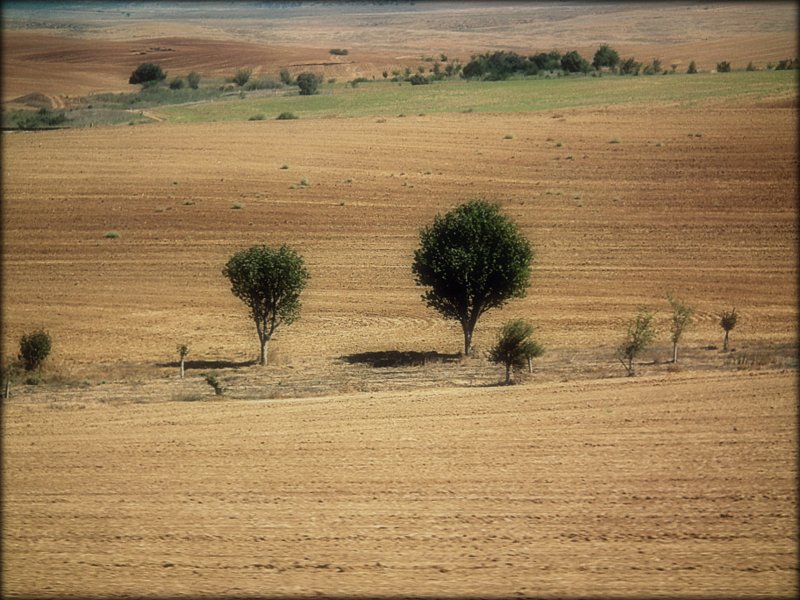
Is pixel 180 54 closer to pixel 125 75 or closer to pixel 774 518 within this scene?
pixel 125 75

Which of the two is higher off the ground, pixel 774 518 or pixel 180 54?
pixel 180 54

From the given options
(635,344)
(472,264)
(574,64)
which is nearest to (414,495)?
(635,344)

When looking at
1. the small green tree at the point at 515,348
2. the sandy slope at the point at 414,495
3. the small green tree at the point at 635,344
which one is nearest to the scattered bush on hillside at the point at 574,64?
the small green tree at the point at 635,344

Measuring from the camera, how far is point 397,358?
31.5 m

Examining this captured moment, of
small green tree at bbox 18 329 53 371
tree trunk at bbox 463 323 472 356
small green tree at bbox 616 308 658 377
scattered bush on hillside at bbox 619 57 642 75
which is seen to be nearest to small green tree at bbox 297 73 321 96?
scattered bush on hillside at bbox 619 57 642 75

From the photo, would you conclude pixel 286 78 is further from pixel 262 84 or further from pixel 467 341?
pixel 467 341

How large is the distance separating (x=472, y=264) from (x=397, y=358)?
12.0 ft

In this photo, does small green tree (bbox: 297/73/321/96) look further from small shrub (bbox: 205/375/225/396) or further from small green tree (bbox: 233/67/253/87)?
small shrub (bbox: 205/375/225/396)

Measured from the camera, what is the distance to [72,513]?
16.8 m

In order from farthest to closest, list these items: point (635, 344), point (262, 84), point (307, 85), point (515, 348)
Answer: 1. point (262, 84)
2. point (307, 85)
3. point (635, 344)
4. point (515, 348)

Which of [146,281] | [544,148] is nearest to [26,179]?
[146,281]

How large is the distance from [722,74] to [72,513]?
90.5 m

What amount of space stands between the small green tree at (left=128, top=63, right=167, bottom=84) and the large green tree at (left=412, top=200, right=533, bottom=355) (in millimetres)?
40932

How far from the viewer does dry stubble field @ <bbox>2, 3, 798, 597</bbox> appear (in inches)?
585
